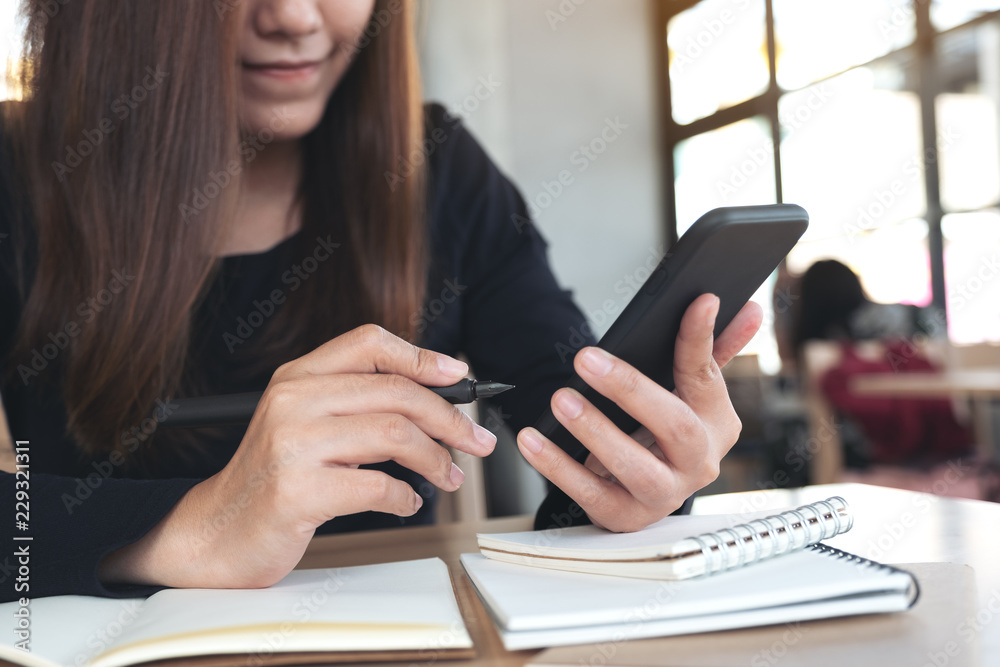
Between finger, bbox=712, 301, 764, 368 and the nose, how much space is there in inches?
21.1

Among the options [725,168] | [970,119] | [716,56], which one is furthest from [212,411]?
[716,56]

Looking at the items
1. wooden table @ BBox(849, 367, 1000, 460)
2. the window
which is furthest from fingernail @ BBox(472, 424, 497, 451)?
the window

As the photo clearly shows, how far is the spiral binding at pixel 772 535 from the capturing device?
1.44ft

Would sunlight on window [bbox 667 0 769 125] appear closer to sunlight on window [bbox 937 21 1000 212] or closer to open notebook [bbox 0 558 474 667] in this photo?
sunlight on window [bbox 937 21 1000 212]

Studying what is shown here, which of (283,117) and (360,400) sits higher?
(283,117)

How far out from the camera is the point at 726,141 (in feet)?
18.1

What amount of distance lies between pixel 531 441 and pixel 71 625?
Answer: 29cm

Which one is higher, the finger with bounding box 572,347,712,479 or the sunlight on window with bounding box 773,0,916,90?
the sunlight on window with bounding box 773,0,916,90

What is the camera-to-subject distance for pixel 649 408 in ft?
1.74

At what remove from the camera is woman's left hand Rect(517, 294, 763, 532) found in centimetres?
52

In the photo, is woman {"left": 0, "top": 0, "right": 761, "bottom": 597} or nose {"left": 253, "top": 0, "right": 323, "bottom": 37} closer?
woman {"left": 0, "top": 0, "right": 761, "bottom": 597}

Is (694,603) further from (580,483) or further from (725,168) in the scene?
(725,168)

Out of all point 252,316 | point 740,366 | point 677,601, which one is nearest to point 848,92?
point 740,366

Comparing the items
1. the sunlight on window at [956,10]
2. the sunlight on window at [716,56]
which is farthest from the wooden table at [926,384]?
the sunlight on window at [716,56]
